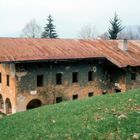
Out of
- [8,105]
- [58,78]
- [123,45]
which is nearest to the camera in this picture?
[8,105]

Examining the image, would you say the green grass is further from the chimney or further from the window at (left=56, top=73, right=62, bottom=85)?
the chimney

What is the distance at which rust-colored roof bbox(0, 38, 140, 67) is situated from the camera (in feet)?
99.5

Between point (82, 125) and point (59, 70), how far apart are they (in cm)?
2085

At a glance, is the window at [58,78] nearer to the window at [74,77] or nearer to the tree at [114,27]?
the window at [74,77]

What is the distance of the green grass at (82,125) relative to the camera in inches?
407

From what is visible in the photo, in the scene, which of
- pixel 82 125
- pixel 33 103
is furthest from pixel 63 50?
pixel 82 125

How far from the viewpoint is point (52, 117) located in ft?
48.5

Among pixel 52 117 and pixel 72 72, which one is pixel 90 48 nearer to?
pixel 72 72

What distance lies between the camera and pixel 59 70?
3262cm

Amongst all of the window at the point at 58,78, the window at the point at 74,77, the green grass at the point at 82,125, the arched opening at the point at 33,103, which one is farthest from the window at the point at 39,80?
the green grass at the point at 82,125

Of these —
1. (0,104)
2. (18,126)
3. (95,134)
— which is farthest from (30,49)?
(95,134)

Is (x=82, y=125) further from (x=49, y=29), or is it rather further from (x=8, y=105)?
(x=49, y=29)

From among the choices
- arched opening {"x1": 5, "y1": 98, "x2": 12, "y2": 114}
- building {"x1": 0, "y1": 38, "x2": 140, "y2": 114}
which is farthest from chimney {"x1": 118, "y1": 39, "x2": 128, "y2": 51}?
arched opening {"x1": 5, "y1": 98, "x2": 12, "y2": 114}

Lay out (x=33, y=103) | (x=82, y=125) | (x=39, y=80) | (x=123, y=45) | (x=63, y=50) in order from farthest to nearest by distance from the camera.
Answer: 1. (x=123, y=45)
2. (x=63, y=50)
3. (x=33, y=103)
4. (x=39, y=80)
5. (x=82, y=125)
